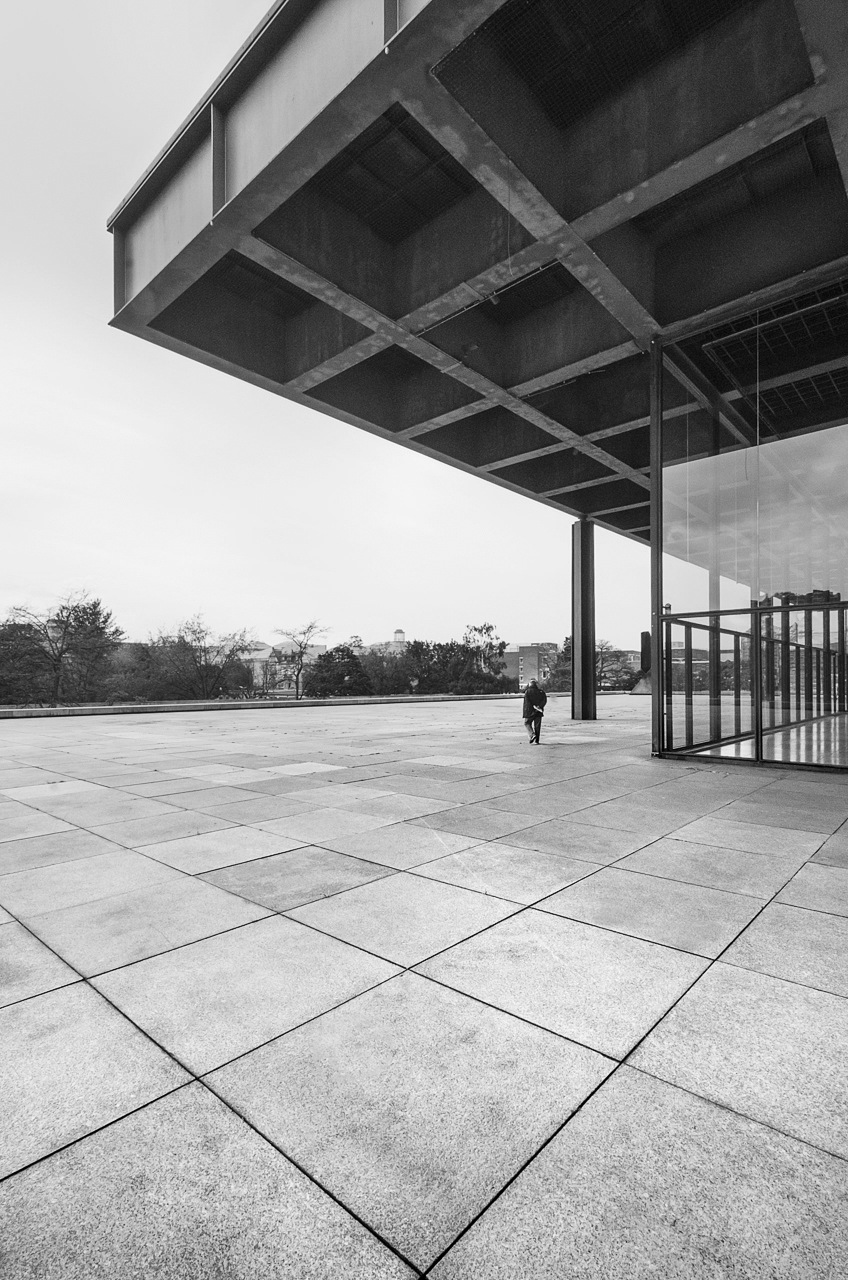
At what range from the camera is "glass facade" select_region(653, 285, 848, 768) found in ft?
37.6

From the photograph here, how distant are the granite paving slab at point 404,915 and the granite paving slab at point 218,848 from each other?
1352mm

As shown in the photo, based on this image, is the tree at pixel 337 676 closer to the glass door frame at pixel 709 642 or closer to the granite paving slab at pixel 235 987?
the glass door frame at pixel 709 642

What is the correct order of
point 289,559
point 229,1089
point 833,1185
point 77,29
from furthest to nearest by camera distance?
point 289,559 < point 77,29 < point 229,1089 < point 833,1185

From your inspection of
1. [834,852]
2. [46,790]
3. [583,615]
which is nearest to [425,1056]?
[834,852]

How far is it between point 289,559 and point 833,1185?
257 ft

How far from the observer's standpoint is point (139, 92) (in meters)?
8.66

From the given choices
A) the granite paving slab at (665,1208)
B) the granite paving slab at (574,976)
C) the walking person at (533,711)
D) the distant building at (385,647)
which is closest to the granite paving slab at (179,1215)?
the granite paving slab at (665,1208)

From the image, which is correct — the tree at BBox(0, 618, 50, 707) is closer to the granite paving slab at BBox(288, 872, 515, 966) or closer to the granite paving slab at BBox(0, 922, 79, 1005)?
the granite paving slab at BBox(0, 922, 79, 1005)

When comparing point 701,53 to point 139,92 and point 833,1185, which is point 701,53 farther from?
point 833,1185

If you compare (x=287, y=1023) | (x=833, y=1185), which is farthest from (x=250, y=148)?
(x=833, y=1185)

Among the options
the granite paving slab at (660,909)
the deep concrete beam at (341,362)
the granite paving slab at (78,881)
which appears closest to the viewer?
Answer: the granite paving slab at (660,909)

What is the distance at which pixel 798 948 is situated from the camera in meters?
3.55

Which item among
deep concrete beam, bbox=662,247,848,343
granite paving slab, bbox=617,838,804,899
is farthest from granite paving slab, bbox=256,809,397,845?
deep concrete beam, bbox=662,247,848,343

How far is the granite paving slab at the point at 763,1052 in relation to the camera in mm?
2248
